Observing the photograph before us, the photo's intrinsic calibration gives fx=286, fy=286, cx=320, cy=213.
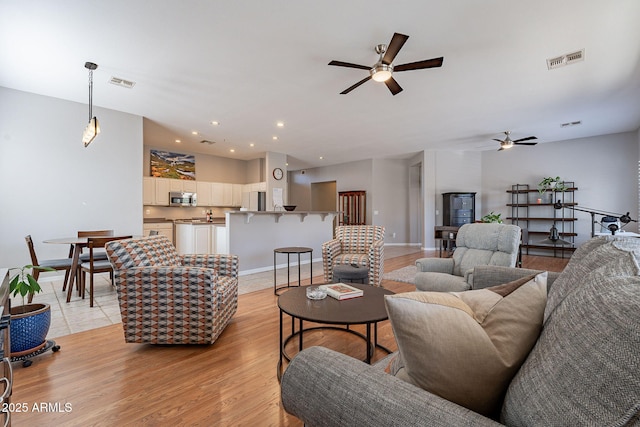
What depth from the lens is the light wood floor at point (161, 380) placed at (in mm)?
1540

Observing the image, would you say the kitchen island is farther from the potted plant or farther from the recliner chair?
the recliner chair

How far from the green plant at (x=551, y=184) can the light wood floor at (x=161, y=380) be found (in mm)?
6806

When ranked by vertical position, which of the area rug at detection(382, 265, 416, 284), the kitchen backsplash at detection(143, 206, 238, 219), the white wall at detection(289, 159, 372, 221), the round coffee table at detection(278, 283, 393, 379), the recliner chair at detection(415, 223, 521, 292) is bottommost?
the area rug at detection(382, 265, 416, 284)

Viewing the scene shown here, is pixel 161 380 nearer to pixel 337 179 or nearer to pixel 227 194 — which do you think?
pixel 227 194

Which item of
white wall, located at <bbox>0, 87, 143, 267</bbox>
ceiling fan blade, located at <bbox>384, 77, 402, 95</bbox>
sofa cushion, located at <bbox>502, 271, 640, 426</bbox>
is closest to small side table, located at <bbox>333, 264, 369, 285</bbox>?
ceiling fan blade, located at <bbox>384, 77, 402, 95</bbox>

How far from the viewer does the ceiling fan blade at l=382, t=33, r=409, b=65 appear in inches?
95.3

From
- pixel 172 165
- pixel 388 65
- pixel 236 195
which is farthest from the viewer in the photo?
pixel 236 195

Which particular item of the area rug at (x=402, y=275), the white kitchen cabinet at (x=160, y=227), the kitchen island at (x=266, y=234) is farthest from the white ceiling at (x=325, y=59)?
the area rug at (x=402, y=275)

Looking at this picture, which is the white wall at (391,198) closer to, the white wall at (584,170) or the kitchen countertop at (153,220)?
the white wall at (584,170)

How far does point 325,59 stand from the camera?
3.24 metres

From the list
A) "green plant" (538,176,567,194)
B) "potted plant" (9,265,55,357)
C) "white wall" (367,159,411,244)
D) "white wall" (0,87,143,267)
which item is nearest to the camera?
"potted plant" (9,265,55,357)

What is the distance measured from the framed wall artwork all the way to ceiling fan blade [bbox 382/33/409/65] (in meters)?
6.77

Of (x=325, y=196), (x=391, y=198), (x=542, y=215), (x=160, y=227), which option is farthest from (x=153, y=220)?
(x=542, y=215)

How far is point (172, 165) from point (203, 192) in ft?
3.49
